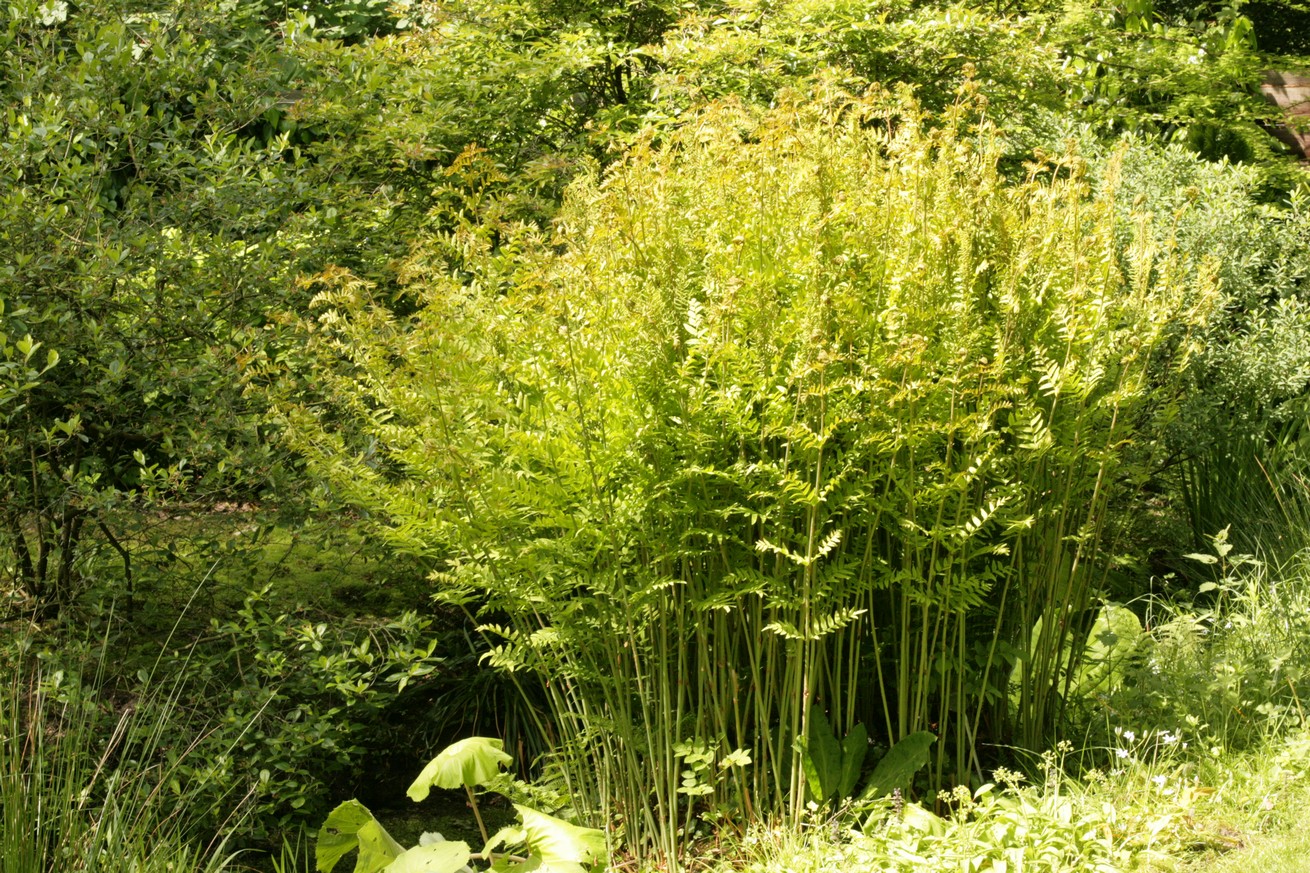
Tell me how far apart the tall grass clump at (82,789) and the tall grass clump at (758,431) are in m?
0.90

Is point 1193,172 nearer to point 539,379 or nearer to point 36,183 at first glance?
point 539,379

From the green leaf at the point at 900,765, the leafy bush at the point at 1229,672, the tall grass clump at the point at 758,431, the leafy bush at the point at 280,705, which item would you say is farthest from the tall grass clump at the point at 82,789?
the leafy bush at the point at 1229,672

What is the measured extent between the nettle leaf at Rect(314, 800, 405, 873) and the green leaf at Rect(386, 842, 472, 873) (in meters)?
0.15

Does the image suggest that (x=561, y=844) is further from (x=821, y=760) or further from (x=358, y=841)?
(x=821, y=760)

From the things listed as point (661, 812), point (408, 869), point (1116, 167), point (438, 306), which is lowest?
point (661, 812)

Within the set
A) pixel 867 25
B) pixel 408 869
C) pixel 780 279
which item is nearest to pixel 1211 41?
pixel 867 25

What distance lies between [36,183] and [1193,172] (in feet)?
15.6

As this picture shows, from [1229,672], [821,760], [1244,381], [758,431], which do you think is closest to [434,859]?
[821,760]

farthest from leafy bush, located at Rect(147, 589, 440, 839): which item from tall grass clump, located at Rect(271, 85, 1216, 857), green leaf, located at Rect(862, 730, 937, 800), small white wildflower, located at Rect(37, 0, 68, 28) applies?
small white wildflower, located at Rect(37, 0, 68, 28)

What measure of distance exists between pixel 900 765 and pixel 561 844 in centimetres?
96

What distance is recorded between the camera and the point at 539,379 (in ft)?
11.1

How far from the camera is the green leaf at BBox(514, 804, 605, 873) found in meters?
3.06

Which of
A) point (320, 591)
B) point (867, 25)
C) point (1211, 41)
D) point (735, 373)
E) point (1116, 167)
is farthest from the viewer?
point (1211, 41)

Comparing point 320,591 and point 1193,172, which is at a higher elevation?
point 1193,172
